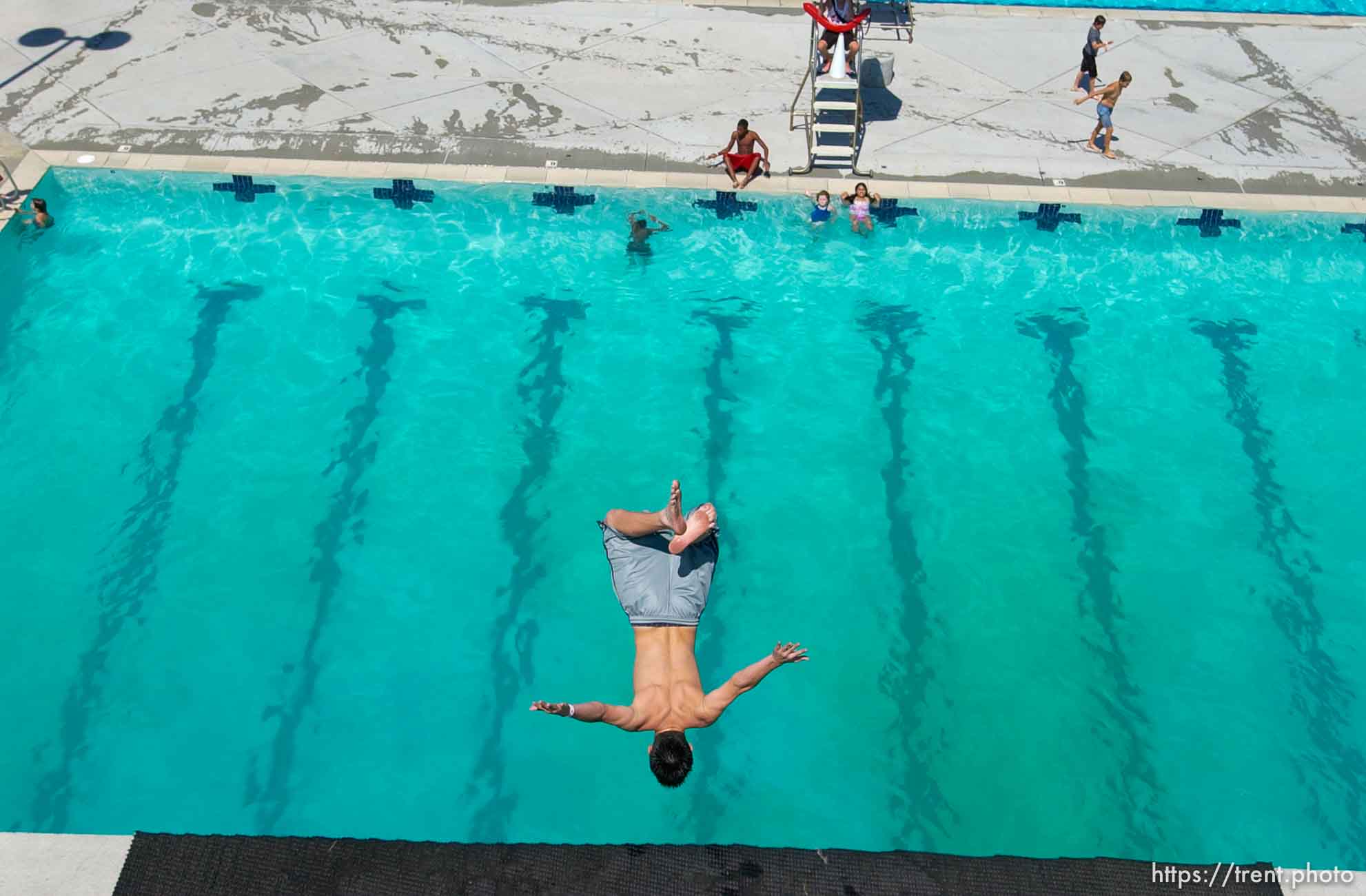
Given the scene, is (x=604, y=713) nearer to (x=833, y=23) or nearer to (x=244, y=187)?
(x=244, y=187)

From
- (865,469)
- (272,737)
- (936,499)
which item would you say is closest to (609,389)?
(865,469)

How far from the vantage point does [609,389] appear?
12.7 metres

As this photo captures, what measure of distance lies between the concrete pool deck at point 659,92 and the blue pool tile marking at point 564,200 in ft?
1.99

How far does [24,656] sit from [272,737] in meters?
2.48

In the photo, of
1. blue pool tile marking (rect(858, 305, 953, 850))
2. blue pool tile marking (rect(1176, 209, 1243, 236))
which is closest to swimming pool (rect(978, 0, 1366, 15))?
blue pool tile marking (rect(1176, 209, 1243, 236))

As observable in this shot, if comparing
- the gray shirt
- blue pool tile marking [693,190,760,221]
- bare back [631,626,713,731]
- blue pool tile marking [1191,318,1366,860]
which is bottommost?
blue pool tile marking [1191,318,1366,860]

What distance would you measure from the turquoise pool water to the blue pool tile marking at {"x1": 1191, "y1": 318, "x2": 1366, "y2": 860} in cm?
4

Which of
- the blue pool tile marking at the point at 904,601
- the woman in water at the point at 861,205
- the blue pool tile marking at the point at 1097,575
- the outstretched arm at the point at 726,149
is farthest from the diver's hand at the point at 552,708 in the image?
the outstretched arm at the point at 726,149

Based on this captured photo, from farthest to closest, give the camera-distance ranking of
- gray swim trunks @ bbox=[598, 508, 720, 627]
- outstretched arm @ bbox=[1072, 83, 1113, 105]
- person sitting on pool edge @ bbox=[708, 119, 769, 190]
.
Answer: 1. outstretched arm @ bbox=[1072, 83, 1113, 105]
2. person sitting on pool edge @ bbox=[708, 119, 769, 190]
3. gray swim trunks @ bbox=[598, 508, 720, 627]

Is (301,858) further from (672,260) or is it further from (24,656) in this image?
(672,260)

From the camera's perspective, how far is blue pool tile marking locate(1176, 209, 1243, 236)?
14.6 metres

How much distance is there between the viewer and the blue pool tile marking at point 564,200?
48.3ft

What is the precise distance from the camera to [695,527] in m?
7.89

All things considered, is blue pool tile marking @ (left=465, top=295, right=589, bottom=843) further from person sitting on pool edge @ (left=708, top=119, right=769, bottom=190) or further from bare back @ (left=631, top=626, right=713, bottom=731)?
person sitting on pool edge @ (left=708, top=119, right=769, bottom=190)
